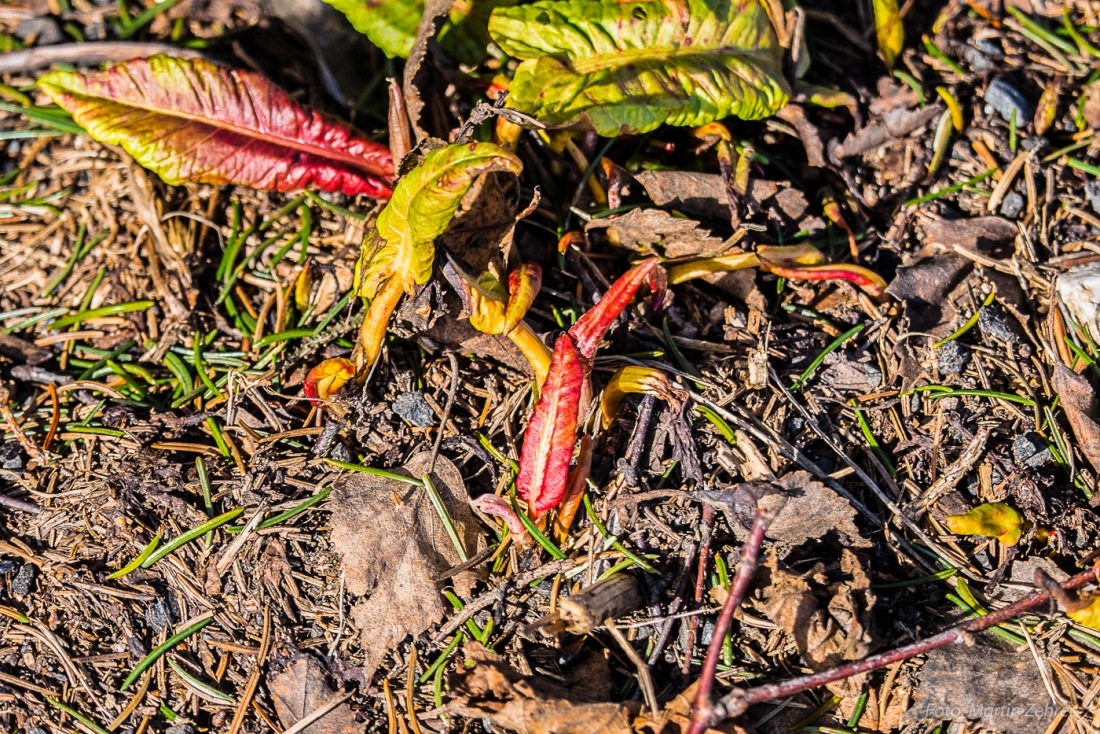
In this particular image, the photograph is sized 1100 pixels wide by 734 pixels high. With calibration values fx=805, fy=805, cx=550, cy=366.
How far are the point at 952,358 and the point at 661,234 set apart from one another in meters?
1.08

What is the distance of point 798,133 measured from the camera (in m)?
3.12

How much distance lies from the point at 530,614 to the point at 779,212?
66.9 inches

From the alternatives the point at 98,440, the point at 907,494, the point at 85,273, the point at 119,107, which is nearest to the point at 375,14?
the point at 119,107

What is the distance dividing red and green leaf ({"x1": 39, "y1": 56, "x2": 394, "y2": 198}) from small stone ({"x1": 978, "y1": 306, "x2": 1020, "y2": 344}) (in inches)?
86.7

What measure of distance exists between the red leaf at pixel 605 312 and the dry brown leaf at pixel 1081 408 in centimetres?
142

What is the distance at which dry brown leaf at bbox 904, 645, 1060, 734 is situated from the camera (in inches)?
94.0

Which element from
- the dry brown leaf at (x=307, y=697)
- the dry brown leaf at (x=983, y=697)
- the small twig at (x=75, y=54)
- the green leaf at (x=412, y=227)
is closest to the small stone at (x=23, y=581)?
the dry brown leaf at (x=307, y=697)

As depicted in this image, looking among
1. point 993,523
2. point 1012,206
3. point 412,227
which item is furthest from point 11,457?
point 1012,206

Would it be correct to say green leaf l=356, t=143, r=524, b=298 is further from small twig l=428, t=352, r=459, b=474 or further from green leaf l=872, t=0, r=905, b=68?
green leaf l=872, t=0, r=905, b=68

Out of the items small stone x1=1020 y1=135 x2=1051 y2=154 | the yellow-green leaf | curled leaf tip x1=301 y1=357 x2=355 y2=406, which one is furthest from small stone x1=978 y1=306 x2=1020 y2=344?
curled leaf tip x1=301 y1=357 x2=355 y2=406

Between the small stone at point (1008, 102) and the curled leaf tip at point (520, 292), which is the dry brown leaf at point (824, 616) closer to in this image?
the curled leaf tip at point (520, 292)

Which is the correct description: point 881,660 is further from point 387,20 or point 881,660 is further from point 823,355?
point 387,20

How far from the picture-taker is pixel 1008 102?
10.6 ft

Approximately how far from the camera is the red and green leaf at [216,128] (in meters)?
2.91
